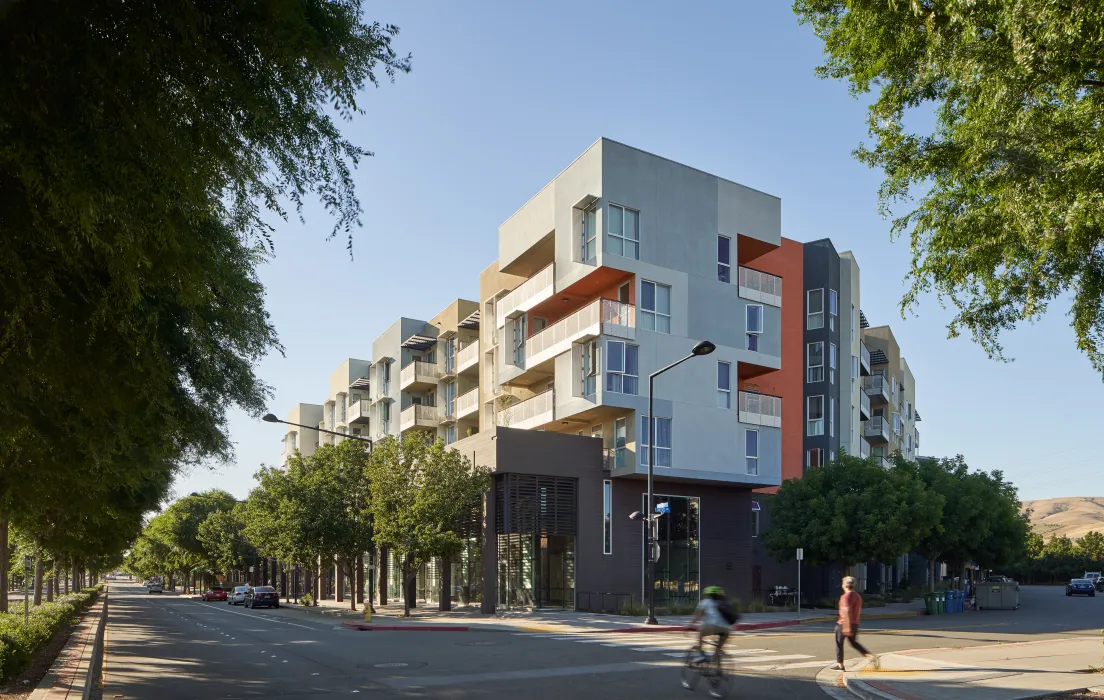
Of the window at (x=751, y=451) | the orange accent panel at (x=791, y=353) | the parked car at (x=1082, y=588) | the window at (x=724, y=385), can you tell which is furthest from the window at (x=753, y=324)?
the parked car at (x=1082, y=588)

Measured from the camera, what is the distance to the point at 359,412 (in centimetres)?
7312

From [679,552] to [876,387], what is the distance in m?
36.1

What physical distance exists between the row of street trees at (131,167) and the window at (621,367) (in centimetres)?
2544

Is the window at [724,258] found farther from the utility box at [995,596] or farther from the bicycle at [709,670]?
the bicycle at [709,670]

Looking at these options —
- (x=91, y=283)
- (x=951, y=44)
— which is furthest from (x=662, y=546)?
(x=91, y=283)

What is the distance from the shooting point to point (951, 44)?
11.6m

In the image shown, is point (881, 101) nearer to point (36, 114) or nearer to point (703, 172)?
point (36, 114)

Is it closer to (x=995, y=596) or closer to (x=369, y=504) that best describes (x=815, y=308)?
(x=995, y=596)

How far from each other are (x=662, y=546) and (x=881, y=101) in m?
29.0

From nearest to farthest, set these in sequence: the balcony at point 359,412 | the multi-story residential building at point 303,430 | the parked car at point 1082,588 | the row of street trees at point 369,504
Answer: the row of street trees at point 369,504 → the parked car at point 1082,588 → the balcony at point 359,412 → the multi-story residential building at point 303,430

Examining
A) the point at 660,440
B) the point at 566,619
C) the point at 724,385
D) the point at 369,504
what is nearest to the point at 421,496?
the point at 369,504

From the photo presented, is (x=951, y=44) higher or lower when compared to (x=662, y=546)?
higher

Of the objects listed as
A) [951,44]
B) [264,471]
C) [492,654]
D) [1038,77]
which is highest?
[951,44]

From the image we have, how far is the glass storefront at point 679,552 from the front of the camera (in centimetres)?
3981
